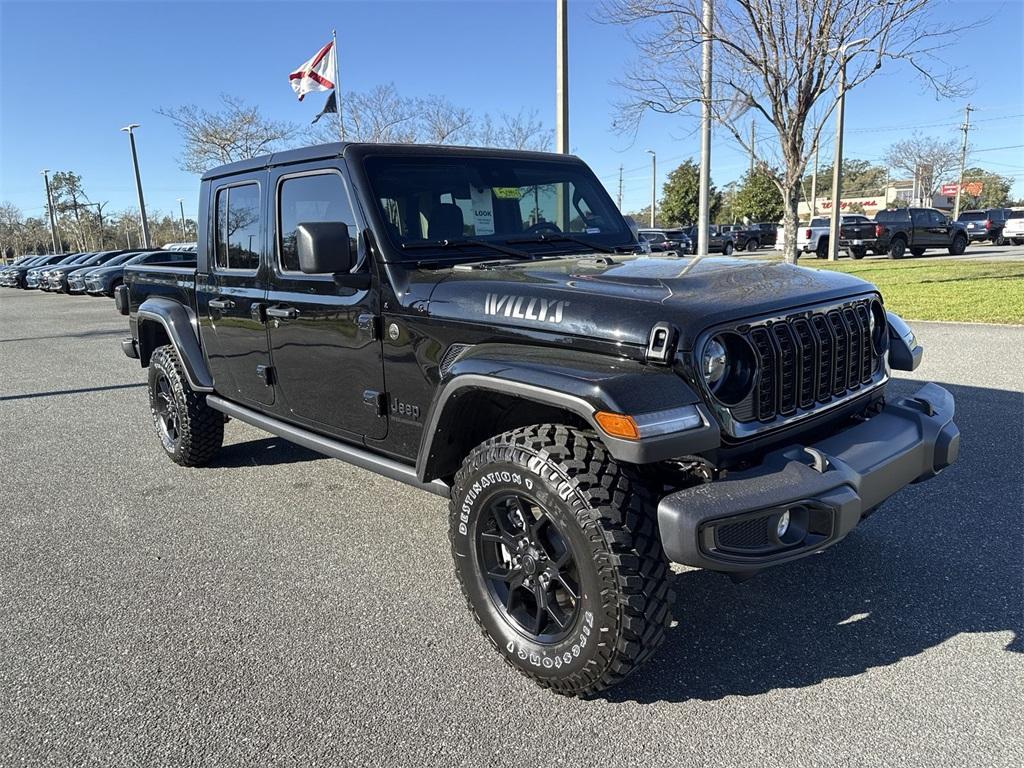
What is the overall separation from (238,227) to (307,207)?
786 millimetres

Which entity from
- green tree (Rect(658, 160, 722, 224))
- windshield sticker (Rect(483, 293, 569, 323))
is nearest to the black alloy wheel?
windshield sticker (Rect(483, 293, 569, 323))

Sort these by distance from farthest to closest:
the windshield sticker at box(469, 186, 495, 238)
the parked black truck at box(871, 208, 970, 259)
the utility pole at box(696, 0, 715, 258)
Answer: the parked black truck at box(871, 208, 970, 259) < the utility pole at box(696, 0, 715, 258) < the windshield sticker at box(469, 186, 495, 238)

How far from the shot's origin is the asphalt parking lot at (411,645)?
2305mm

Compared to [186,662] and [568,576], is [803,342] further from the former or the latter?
[186,662]

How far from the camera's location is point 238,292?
13.7 feet

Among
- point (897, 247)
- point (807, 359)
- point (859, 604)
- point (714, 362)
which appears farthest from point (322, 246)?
point (897, 247)

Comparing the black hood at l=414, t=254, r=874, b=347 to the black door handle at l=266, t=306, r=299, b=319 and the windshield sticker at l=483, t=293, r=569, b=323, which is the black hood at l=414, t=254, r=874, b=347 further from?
the black door handle at l=266, t=306, r=299, b=319

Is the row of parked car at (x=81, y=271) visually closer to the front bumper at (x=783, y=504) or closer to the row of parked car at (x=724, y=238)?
the front bumper at (x=783, y=504)

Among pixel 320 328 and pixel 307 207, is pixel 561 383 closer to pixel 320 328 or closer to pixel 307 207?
pixel 320 328

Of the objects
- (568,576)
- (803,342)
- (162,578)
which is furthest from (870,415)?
(162,578)

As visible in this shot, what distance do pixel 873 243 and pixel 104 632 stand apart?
87.7 feet

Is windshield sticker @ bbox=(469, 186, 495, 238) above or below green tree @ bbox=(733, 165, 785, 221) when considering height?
below

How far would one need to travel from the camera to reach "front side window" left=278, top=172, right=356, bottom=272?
3404mm

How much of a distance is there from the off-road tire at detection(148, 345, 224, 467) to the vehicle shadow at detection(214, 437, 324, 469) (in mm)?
179
